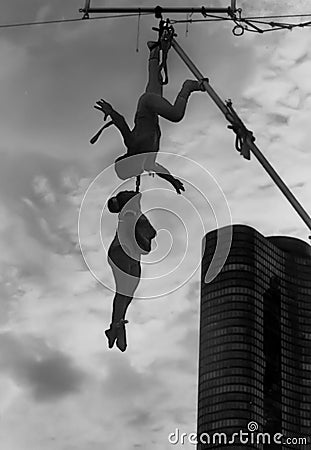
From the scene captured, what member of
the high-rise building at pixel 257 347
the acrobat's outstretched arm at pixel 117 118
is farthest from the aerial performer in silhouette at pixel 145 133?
the high-rise building at pixel 257 347

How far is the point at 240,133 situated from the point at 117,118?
1162mm

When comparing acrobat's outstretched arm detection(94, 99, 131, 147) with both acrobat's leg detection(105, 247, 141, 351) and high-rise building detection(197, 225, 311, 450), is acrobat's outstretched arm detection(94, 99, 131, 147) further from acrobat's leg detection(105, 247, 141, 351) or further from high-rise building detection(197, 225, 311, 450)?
high-rise building detection(197, 225, 311, 450)

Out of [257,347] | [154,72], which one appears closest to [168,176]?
[154,72]

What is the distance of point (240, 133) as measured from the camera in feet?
30.6

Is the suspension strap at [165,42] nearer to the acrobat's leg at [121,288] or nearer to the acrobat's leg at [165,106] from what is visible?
the acrobat's leg at [165,106]

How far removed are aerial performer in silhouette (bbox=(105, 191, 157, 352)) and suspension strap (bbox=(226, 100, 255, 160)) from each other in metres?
1.09

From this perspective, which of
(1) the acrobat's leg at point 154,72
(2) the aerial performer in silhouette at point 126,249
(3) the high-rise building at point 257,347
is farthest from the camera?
(3) the high-rise building at point 257,347

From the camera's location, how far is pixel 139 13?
30.2ft

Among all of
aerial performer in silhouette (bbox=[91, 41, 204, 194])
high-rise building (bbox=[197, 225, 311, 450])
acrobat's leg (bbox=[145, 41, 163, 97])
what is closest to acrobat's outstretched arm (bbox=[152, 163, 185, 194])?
aerial performer in silhouette (bbox=[91, 41, 204, 194])

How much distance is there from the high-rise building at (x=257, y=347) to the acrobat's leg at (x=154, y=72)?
77129 mm

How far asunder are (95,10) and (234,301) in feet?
308

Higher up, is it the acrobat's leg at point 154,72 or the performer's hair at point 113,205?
the acrobat's leg at point 154,72

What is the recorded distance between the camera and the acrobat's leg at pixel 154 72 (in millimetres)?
9367

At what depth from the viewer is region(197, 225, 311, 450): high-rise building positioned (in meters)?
91.8
